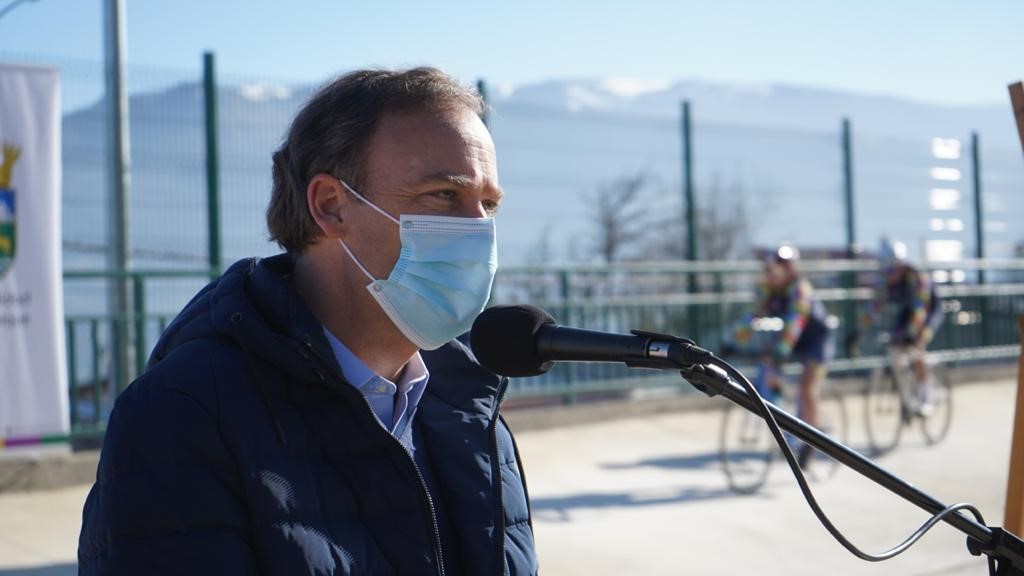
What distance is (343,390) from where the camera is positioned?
6.73 ft

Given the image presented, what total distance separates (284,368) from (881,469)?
1044 millimetres

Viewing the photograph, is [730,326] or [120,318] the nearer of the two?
[120,318]

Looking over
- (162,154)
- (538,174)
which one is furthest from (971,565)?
(162,154)

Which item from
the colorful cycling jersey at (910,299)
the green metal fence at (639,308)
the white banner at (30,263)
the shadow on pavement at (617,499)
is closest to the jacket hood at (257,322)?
the green metal fence at (639,308)

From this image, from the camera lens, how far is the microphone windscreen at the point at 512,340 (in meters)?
2.09

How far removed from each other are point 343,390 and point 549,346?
36cm

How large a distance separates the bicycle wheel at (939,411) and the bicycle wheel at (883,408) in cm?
33

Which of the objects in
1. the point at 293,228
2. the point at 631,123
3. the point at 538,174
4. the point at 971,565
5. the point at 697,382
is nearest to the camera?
the point at 697,382

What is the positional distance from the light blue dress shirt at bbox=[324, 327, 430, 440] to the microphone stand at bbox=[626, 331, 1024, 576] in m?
0.56

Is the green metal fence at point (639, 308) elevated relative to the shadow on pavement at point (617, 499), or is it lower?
elevated

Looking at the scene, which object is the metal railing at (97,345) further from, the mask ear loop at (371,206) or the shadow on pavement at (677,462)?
the mask ear loop at (371,206)

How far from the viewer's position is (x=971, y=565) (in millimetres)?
7387

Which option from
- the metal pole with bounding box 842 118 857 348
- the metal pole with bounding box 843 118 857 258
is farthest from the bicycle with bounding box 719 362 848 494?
the metal pole with bounding box 843 118 857 258

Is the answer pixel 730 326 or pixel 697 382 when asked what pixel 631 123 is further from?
pixel 697 382
